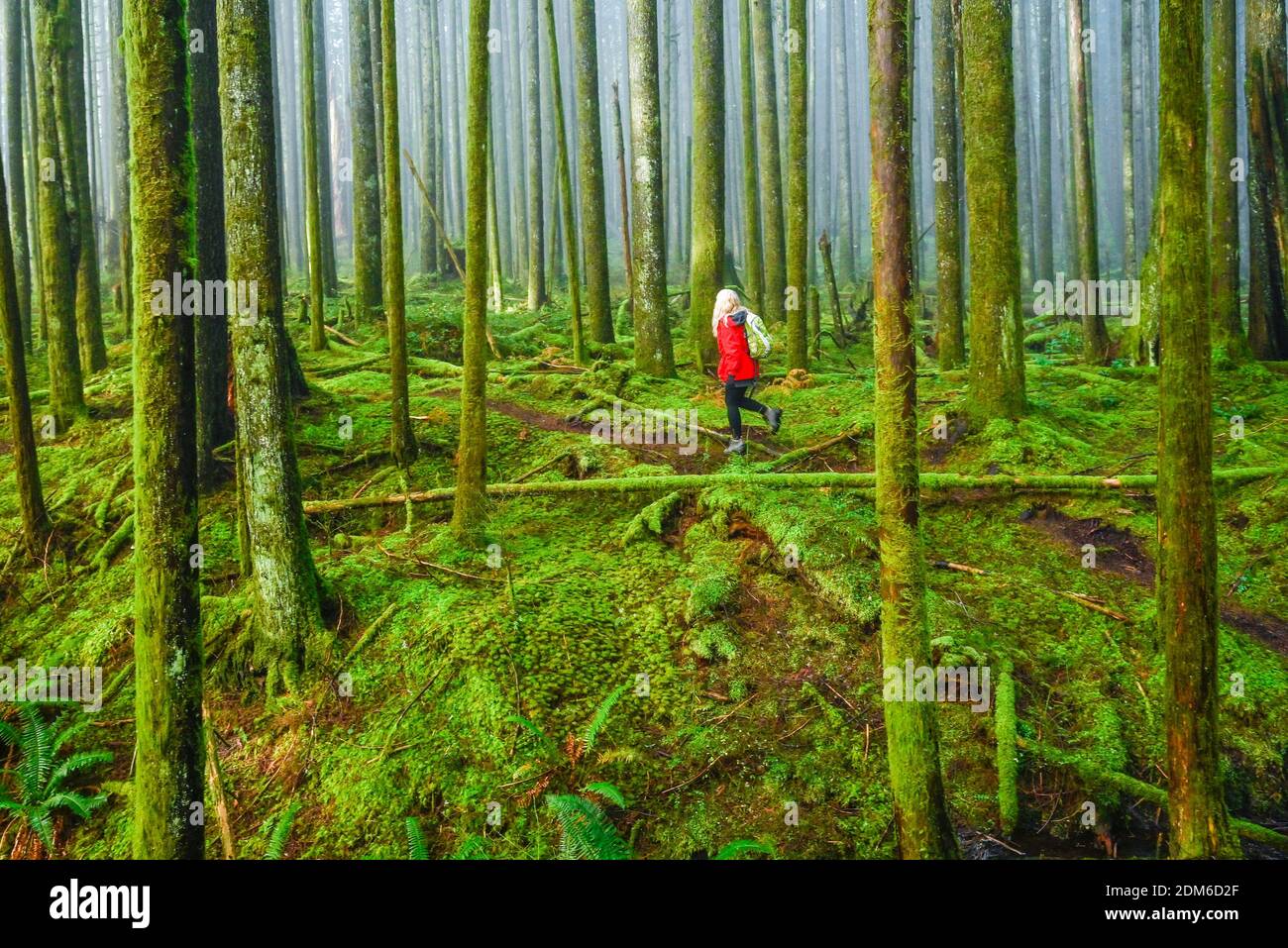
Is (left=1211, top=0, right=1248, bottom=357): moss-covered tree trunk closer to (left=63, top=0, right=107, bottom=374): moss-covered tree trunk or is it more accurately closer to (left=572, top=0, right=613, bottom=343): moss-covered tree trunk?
(left=572, top=0, right=613, bottom=343): moss-covered tree trunk

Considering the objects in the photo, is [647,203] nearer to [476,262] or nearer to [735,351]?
[735,351]

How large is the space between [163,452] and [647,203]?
9100 millimetres

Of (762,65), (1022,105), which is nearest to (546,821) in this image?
(762,65)

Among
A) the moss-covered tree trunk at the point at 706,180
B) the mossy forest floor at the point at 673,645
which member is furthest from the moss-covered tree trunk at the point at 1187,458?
the moss-covered tree trunk at the point at 706,180

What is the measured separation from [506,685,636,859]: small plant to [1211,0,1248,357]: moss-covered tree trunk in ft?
29.9

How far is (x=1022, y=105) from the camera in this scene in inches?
1125

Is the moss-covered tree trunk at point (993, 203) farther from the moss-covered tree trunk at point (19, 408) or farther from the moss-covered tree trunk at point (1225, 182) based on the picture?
the moss-covered tree trunk at point (19, 408)

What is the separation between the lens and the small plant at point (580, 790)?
13.0 ft

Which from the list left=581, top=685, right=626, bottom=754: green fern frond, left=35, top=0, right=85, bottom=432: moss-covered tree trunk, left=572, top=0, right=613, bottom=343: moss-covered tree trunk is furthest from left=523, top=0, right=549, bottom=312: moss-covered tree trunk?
left=581, top=685, right=626, bottom=754: green fern frond

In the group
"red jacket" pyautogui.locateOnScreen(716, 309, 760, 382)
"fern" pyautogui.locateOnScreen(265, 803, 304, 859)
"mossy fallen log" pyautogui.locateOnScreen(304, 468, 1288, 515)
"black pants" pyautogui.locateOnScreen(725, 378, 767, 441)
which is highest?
"red jacket" pyautogui.locateOnScreen(716, 309, 760, 382)

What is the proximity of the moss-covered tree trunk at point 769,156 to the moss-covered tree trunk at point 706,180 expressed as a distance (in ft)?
13.3

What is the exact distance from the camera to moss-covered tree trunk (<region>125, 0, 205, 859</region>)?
9.94 ft

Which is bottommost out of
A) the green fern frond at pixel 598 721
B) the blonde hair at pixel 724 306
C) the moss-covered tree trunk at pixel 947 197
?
the green fern frond at pixel 598 721
